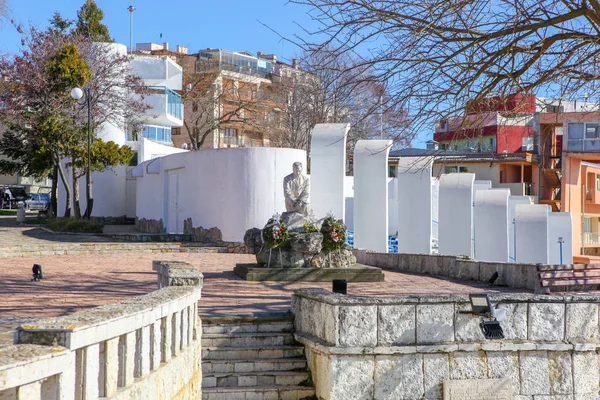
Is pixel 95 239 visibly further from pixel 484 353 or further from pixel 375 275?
pixel 484 353

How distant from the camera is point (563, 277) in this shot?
12.1 meters

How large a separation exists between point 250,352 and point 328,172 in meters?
11.1

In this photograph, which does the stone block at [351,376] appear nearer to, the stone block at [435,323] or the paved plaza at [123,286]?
the stone block at [435,323]

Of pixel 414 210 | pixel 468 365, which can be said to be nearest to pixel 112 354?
pixel 468 365

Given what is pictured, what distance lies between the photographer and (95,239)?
26.7 m

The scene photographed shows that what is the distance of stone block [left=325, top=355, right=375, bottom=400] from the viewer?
9.50 metres

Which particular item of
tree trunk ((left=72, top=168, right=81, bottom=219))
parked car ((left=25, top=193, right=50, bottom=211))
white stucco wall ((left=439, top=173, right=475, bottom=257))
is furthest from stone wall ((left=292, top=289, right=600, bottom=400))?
parked car ((left=25, top=193, right=50, bottom=211))

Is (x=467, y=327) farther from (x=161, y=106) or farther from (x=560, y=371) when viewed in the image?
(x=161, y=106)

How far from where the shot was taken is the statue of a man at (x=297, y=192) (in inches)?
674

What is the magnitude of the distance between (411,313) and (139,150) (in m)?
28.4

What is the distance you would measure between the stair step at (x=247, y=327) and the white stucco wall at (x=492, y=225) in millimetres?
10797

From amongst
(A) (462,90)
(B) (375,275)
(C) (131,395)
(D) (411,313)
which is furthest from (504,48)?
(C) (131,395)

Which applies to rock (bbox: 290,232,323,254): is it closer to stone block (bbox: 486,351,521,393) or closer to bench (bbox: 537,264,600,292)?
bench (bbox: 537,264,600,292)

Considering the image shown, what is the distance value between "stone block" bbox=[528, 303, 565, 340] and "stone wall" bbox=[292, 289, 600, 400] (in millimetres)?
13
